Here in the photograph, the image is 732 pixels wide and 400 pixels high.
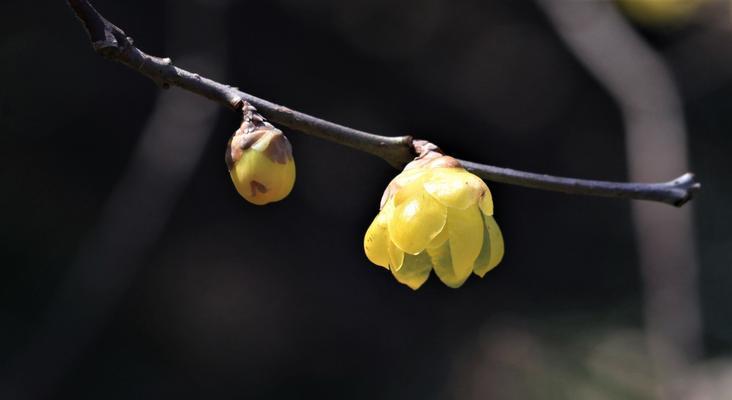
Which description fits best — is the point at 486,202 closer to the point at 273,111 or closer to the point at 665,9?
the point at 273,111

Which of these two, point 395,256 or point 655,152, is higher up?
point 655,152

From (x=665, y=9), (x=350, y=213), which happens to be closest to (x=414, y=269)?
(x=665, y=9)

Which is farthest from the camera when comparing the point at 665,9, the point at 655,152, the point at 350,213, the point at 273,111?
the point at 350,213

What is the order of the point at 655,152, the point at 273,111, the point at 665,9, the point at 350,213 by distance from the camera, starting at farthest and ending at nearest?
the point at 350,213
the point at 655,152
the point at 665,9
the point at 273,111

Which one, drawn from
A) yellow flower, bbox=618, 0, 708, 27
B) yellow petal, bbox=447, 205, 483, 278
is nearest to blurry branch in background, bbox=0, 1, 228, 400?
yellow flower, bbox=618, 0, 708, 27

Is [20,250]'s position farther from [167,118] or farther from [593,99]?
[593,99]

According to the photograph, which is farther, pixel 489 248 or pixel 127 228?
pixel 127 228

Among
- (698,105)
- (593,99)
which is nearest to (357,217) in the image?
(593,99)
